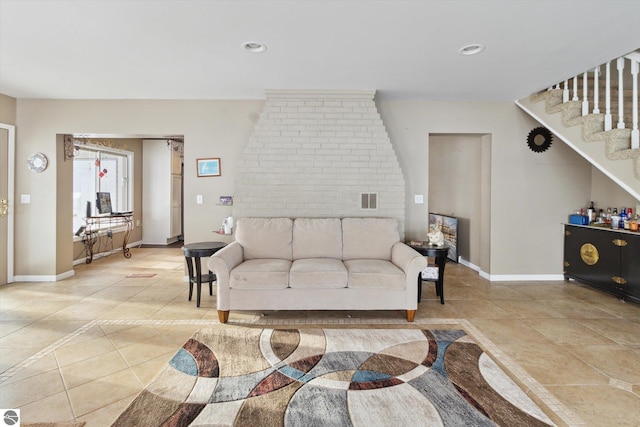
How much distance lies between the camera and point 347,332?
3029mm

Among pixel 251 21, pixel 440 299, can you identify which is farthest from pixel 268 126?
pixel 440 299

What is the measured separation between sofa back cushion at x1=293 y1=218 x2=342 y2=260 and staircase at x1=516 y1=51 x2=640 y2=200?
2878 millimetres

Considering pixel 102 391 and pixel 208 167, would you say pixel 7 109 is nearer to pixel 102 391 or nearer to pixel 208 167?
pixel 208 167

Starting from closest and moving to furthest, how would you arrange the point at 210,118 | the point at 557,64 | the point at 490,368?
1. the point at 490,368
2. the point at 557,64
3. the point at 210,118

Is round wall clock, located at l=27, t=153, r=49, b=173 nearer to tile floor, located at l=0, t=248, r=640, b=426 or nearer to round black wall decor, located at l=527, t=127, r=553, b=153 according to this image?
tile floor, located at l=0, t=248, r=640, b=426

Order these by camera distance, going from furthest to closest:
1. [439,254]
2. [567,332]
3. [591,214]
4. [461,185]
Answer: [461,185] → [591,214] → [439,254] → [567,332]

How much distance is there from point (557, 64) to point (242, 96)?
357 centimetres

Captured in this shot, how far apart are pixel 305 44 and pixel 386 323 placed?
266cm

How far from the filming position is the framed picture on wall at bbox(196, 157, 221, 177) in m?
4.64

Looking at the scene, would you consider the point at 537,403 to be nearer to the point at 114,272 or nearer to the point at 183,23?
the point at 183,23

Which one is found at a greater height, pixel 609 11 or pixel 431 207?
pixel 609 11

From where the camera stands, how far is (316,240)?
3934mm

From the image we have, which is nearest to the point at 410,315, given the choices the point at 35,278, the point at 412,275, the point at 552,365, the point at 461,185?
the point at 412,275

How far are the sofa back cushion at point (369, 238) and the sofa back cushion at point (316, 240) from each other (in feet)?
0.30
